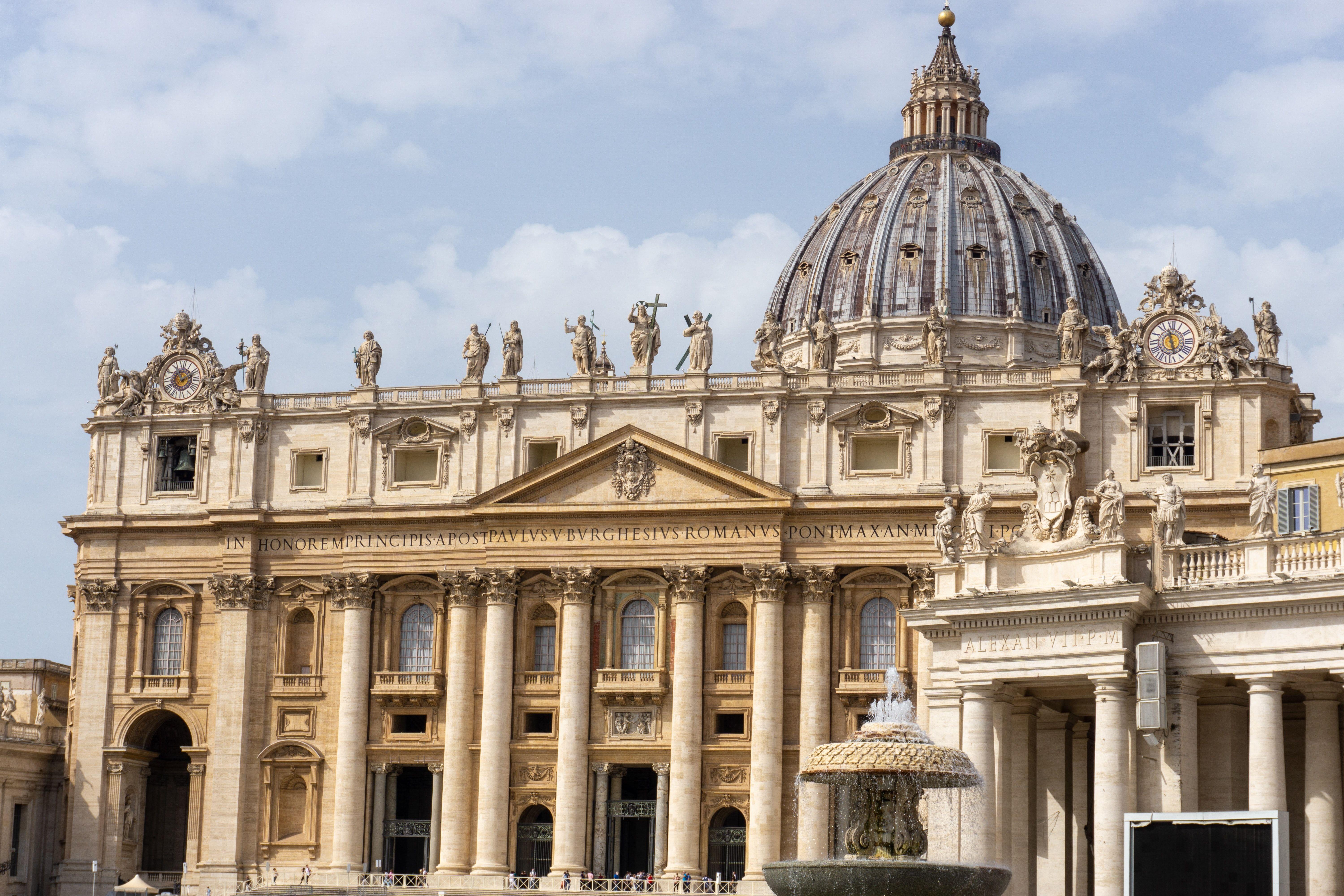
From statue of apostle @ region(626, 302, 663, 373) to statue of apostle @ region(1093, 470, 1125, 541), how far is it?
4323 centimetres

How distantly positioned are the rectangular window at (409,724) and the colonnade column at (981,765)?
142 ft

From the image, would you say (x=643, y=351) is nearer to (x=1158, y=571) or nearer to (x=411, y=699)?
(x=411, y=699)

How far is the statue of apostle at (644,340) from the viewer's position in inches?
3497

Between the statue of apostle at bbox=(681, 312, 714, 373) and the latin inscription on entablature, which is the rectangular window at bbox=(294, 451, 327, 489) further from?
the latin inscription on entablature

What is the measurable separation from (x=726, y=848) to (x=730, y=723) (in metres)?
4.57

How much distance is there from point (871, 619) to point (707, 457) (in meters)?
8.58

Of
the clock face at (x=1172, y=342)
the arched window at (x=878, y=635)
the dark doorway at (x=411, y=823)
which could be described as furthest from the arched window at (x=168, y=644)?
the clock face at (x=1172, y=342)

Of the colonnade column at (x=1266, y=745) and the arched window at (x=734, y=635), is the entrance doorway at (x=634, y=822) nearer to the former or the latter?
the arched window at (x=734, y=635)

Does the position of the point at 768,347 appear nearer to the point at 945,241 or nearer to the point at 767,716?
the point at 767,716

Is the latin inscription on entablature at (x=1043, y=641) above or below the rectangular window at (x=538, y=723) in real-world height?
above

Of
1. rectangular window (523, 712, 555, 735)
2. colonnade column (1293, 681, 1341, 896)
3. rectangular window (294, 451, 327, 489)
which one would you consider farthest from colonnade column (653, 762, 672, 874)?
colonnade column (1293, 681, 1341, 896)

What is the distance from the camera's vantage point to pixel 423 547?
88.8m

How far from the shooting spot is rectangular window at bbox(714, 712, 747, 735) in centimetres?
8512

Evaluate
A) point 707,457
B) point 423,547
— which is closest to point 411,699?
point 423,547
